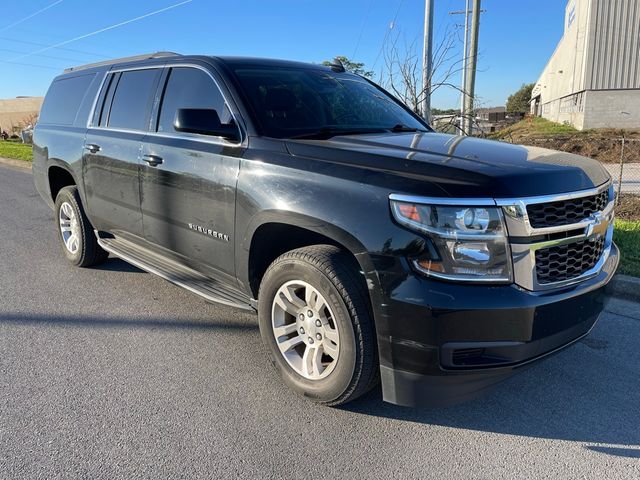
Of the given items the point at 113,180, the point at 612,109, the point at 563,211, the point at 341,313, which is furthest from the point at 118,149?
the point at 612,109

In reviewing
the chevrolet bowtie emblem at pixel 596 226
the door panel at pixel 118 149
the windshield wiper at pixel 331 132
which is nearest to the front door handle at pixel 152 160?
the door panel at pixel 118 149

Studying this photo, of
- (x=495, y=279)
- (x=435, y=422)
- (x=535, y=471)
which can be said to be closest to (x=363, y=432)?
(x=435, y=422)

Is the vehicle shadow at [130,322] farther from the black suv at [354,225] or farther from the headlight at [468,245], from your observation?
the headlight at [468,245]

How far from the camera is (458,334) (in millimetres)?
2352

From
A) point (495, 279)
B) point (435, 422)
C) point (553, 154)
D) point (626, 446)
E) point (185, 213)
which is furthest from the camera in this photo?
point (185, 213)

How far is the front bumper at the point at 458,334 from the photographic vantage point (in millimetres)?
2330

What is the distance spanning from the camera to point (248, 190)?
3156 mm

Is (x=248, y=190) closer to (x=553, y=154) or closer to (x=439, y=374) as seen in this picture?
(x=439, y=374)

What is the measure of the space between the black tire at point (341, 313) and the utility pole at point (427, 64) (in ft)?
22.8

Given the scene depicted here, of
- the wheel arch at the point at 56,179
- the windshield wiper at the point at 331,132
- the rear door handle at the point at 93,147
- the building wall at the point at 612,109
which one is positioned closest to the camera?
the windshield wiper at the point at 331,132

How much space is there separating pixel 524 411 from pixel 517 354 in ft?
2.50

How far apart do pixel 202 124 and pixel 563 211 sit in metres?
2.11

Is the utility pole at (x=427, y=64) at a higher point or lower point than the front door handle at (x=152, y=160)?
higher

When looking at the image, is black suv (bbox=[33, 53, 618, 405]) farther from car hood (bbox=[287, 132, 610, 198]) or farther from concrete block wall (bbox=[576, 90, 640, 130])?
concrete block wall (bbox=[576, 90, 640, 130])
